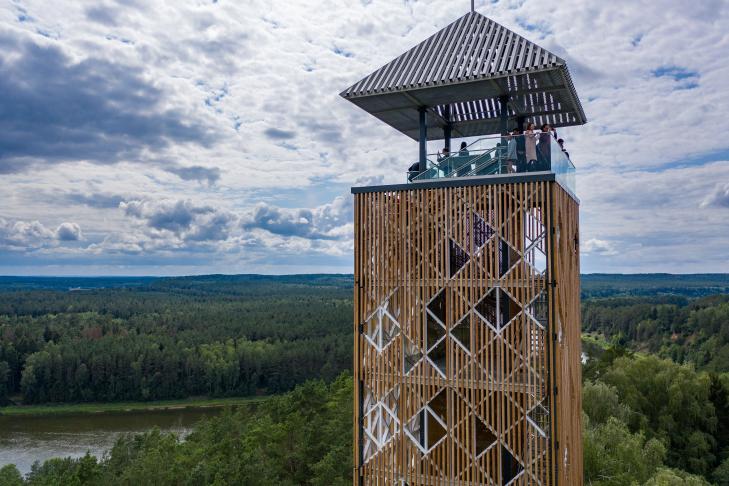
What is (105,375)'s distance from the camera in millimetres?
66188

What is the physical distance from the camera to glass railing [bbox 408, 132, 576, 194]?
10.2 m

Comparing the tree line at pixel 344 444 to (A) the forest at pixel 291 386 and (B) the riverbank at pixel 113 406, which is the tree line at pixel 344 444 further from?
(B) the riverbank at pixel 113 406

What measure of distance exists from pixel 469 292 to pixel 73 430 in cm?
5361

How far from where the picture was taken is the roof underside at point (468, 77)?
1037 centimetres

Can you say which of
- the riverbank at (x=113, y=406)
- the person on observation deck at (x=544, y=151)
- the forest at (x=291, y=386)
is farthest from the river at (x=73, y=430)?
the person on observation deck at (x=544, y=151)

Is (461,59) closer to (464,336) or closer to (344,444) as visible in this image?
(464,336)

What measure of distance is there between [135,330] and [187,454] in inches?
2820

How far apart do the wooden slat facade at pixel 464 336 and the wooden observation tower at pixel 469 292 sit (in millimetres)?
26

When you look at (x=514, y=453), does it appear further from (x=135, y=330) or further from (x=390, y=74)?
(x=135, y=330)

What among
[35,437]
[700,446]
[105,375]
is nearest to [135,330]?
[105,375]

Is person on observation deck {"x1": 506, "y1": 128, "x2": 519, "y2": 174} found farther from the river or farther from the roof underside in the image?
the river

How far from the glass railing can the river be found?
37.8m

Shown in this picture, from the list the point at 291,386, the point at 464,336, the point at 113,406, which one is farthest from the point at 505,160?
the point at 113,406

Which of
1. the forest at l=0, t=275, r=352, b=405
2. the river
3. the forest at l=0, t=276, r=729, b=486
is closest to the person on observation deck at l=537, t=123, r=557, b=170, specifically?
the forest at l=0, t=276, r=729, b=486
